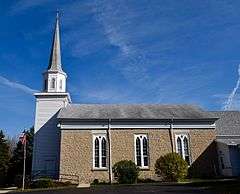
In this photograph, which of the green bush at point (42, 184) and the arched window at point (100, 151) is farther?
the arched window at point (100, 151)

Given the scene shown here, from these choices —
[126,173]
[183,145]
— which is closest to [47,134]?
[126,173]

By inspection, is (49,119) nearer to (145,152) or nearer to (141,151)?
(141,151)

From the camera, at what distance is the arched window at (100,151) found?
124 ft

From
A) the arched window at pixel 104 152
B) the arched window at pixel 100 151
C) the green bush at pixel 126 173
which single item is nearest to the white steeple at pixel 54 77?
the arched window at pixel 100 151

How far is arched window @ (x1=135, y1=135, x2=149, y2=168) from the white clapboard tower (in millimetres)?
9301

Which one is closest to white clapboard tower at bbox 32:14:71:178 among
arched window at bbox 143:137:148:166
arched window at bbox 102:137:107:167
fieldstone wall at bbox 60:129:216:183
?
fieldstone wall at bbox 60:129:216:183

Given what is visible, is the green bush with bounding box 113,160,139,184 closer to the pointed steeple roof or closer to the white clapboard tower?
the white clapboard tower

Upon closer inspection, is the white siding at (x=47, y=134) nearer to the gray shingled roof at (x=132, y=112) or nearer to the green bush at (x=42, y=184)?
the gray shingled roof at (x=132, y=112)

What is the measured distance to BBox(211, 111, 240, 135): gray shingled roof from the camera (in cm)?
4250

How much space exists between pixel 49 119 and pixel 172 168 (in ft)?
55.9

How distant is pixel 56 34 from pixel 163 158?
925 inches

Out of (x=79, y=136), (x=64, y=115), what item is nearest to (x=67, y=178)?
(x=79, y=136)

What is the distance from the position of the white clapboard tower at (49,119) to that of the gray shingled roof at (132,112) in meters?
2.08

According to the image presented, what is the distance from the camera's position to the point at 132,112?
41.3 m
